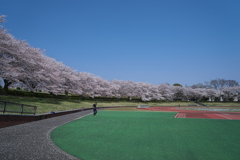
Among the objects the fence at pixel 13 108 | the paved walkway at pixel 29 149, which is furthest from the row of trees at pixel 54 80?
the paved walkway at pixel 29 149

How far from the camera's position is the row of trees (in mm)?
22359

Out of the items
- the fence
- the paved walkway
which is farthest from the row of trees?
the paved walkway

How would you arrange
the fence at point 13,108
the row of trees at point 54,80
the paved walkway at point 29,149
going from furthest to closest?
1. the row of trees at point 54,80
2. the fence at point 13,108
3. the paved walkway at point 29,149

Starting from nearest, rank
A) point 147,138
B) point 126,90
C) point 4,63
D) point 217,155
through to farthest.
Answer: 1. point 217,155
2. point 147,138
3. point 4,63
4. point 126,90

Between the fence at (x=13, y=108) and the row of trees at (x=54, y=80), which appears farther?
the row of trees at (x=54, y=80)

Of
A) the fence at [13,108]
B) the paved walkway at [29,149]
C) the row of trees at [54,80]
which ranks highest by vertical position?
the row of trees at [54,80]

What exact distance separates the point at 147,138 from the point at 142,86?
6090 cm

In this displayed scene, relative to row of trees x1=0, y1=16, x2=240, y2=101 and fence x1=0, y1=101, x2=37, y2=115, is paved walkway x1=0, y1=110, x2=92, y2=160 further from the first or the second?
row of trees x1=0, y1=16, x2=240, y2=101

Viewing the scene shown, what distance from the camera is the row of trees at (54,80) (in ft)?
73.4

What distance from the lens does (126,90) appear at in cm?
6894

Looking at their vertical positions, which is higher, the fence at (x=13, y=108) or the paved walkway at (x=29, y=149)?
the fence at (x=13, y=108)

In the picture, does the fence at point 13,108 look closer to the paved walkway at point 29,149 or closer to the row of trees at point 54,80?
the paved walkway at point 29,149

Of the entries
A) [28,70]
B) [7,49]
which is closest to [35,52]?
[28,70]

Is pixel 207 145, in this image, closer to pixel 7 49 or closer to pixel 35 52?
pixel 7 49
